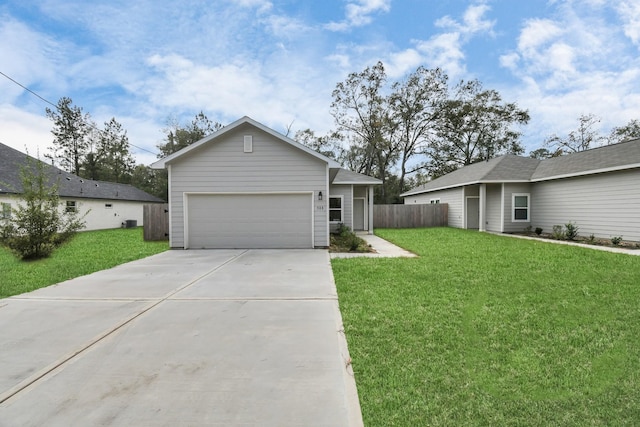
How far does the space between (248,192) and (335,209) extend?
5.94 metres

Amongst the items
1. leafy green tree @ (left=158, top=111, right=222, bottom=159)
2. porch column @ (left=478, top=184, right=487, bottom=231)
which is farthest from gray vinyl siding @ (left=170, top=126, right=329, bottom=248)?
leafy green tree @ (left=158, top=111, right=222, bottom=159)

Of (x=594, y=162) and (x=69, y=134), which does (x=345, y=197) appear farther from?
(x=69, y=134)

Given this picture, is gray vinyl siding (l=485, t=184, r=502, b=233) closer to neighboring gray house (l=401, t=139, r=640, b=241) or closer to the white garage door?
neighboring gray house (l=401, t=139, r=640, b=241)

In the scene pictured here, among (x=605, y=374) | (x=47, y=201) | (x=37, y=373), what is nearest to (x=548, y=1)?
(x=605, y=374)

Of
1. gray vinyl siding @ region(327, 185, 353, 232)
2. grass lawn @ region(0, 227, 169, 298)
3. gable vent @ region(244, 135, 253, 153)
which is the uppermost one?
gable vent @ region(244, 135, 253, 153)

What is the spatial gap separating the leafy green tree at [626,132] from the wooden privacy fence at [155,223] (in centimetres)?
3713

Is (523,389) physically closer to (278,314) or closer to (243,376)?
(243,376)

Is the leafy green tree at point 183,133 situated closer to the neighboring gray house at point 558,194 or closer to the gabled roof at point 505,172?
the gabled roof at point 505,172

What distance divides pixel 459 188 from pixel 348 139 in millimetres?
15934

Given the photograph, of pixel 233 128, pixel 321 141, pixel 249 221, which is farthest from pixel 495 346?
pixel 321 141

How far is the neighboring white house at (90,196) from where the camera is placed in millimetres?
16312

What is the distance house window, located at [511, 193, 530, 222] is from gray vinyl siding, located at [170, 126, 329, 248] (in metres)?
10.8

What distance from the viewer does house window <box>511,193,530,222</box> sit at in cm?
1575

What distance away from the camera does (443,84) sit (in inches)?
1211
